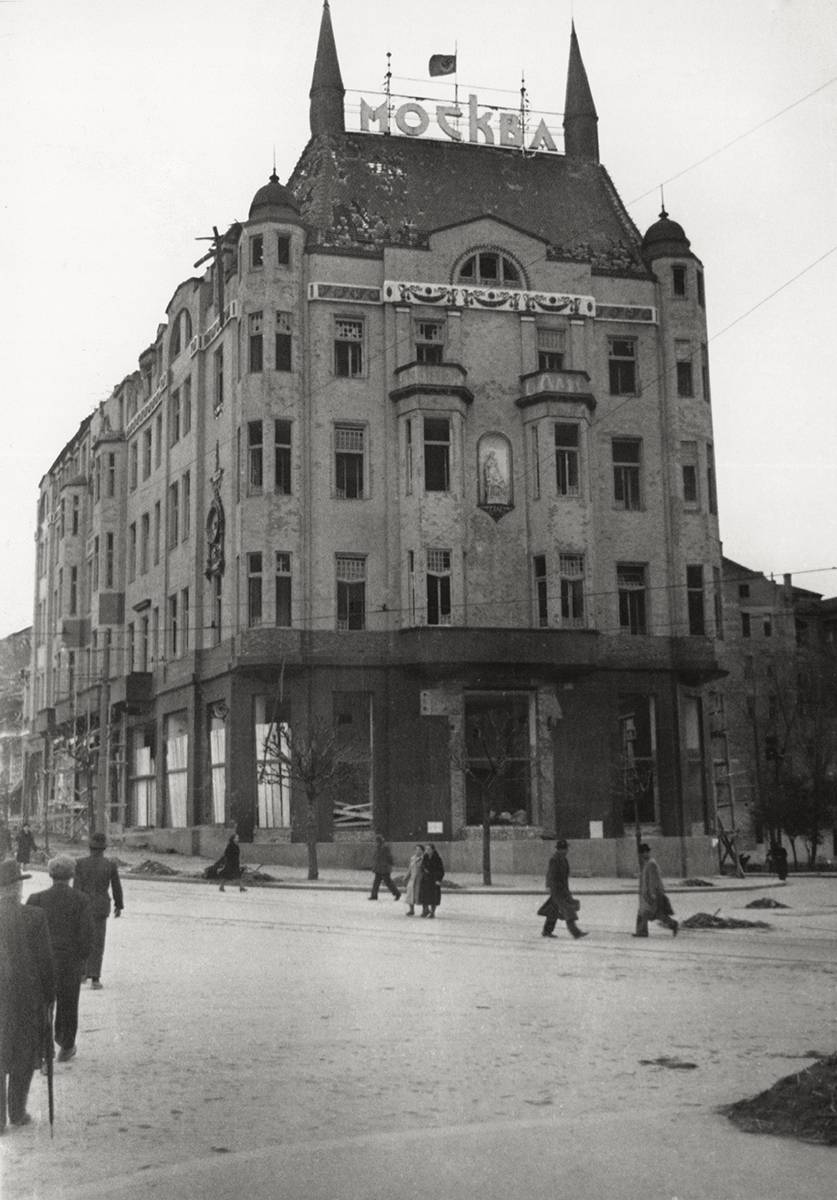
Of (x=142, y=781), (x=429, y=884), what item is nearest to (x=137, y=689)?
(x=142, y=781)

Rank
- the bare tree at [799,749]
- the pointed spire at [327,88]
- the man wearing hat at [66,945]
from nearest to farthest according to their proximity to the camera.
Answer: the man wearing hat at [66,945] < the pointed spire at [327,88] < the bare tree at [799,749]

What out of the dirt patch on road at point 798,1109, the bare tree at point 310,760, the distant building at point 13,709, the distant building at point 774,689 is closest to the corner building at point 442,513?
the bare tree at point 310,760

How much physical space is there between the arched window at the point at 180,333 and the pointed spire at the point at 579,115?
15.2 meters

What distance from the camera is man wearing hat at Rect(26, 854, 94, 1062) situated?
10992 millimetres

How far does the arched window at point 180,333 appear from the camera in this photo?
5227 cm

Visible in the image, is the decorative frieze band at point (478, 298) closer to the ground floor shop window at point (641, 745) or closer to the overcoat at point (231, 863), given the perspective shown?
the ground floor shop window at point (641, 745)

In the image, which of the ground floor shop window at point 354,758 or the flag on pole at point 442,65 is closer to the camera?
the ground floor shop window at point 354,758

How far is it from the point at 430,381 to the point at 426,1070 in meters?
35.7

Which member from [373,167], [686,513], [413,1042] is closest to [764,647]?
[686,513]

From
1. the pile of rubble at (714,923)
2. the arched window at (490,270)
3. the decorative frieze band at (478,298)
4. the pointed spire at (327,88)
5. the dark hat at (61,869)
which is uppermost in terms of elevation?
the pointed spire at (327,88)

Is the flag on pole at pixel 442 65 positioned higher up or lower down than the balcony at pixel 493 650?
higher up

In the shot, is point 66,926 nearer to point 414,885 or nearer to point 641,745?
point 414,885

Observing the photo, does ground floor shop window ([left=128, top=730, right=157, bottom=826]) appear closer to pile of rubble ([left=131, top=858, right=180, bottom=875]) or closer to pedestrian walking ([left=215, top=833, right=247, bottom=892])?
pile of rubble ([left=131, top=858, right=180, bottom=875])

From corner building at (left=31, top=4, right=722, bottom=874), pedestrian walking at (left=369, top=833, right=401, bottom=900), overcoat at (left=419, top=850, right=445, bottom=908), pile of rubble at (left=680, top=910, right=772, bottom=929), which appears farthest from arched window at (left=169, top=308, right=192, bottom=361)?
pile of rubble at (left=680, top=910, right=772, bottom=929)
